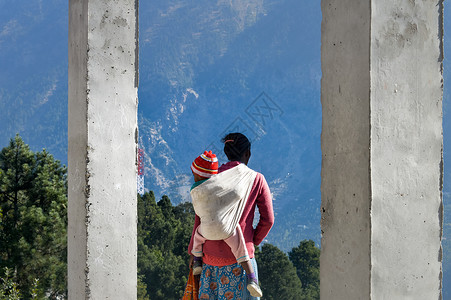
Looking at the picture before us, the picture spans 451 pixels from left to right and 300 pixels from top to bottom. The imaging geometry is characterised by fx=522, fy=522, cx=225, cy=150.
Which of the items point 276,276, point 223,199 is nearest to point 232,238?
point 223,199

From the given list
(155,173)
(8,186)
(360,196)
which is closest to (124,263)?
(360,196)

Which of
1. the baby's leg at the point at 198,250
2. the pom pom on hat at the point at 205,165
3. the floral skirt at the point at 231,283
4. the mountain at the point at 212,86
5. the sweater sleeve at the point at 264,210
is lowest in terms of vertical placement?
the floral skirt at the point at 231,283

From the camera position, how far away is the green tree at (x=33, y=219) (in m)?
10.9

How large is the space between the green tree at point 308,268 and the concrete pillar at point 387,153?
80.1 ft

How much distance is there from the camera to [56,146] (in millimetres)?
46750

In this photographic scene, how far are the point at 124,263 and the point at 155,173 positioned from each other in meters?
44.7

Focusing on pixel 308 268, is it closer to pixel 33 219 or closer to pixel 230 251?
pixel 33 219

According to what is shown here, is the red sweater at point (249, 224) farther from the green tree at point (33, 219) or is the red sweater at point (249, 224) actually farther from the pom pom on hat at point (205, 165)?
the green tree at point (33, 219)

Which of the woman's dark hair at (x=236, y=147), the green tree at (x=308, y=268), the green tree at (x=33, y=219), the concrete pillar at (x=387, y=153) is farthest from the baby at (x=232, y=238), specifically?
the green tree at (x=308, y=268)

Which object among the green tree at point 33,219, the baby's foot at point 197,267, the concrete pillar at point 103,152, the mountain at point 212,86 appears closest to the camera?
the concrete pillar at point 103,152

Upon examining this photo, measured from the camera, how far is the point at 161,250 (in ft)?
72.3

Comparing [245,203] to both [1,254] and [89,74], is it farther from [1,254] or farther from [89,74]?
[1,254]

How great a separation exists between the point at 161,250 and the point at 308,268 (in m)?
8.32

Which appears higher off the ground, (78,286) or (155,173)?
(155,173)
